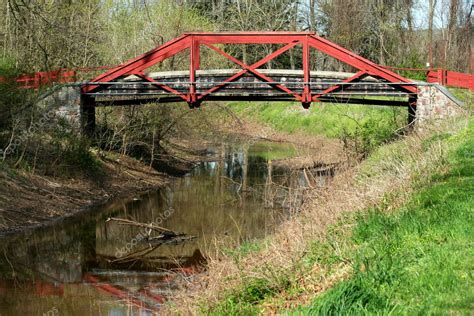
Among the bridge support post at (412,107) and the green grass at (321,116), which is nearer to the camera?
the bridge support post at (412,107)

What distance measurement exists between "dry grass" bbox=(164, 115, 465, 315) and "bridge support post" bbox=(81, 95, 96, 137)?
46.4 feet

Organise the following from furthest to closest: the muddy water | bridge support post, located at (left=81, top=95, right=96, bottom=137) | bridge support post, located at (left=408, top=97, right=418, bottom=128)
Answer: bridge support post, located at (left=408, top=97, right=418, bottom=128)
bridge support post, located at (left=81, top=95, right=96, bottom=137)
the muddy water

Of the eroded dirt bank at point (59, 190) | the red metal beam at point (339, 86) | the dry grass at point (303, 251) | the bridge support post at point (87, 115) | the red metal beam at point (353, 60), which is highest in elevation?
the red metal beam at point (353, 60)

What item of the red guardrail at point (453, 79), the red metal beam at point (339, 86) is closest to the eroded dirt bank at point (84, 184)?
the red metal beam at point (339, 86)

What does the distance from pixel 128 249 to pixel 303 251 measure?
25.6 ft

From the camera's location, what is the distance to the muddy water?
488 inches

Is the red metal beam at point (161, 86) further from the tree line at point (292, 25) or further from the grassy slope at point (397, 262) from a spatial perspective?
the grassy slope at point (397, 262)

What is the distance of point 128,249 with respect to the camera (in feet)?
53.1

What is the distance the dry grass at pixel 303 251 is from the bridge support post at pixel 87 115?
14152 mm

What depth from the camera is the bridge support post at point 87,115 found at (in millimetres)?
26420

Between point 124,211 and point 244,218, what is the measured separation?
4.04m

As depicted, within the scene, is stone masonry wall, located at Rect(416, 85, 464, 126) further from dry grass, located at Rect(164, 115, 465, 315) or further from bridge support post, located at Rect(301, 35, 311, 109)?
dry grass, located at Rect(164, 115, 465, 315)

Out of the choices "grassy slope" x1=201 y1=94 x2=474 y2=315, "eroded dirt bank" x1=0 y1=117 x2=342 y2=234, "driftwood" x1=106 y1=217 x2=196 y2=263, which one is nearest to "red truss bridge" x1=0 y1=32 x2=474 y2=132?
"eroded dirt bank" x1=0 y1=117 x2=342 y2=234

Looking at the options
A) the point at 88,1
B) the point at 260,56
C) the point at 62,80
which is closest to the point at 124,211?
the point at 62,80
